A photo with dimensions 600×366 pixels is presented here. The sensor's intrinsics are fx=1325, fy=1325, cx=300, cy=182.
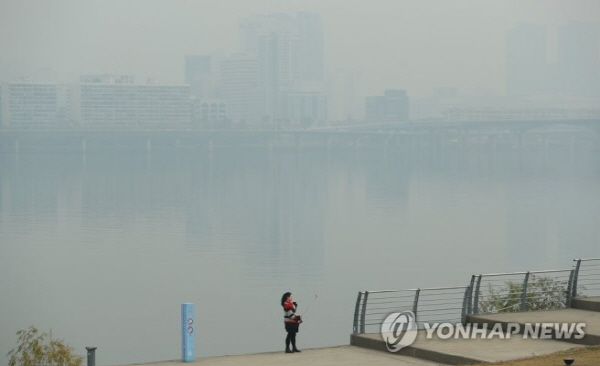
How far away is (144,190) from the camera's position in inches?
4451

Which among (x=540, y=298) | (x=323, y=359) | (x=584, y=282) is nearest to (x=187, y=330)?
(x=323, y=359)

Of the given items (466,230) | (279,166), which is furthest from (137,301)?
(279,166)

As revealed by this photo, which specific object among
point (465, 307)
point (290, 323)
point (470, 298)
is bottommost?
point (290, 323)

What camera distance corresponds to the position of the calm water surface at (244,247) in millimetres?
34406

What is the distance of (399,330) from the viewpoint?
1709 cm

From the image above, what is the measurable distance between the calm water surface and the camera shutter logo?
11.9 meters

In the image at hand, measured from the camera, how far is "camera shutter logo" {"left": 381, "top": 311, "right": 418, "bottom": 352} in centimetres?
1645

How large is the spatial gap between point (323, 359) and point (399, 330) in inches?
57.3

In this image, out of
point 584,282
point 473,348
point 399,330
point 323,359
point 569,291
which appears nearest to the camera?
point 473,348

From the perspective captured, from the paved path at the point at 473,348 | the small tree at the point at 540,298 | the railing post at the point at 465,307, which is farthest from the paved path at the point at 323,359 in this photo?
the small tree at the point at 540,298

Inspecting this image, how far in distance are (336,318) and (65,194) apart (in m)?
78.4

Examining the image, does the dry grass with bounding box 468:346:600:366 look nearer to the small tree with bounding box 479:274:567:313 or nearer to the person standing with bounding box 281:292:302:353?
the small tree with bounding box 479:274:567:313

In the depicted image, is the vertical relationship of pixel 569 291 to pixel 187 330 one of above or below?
above

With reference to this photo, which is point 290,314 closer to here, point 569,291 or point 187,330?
point 187,330
